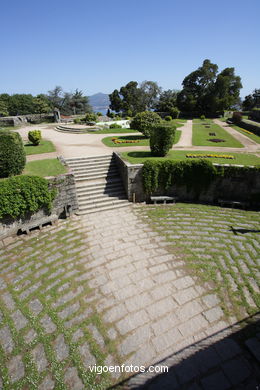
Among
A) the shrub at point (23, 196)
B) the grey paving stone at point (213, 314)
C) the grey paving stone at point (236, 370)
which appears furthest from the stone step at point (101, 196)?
the grey paving stone at point (236, 370)

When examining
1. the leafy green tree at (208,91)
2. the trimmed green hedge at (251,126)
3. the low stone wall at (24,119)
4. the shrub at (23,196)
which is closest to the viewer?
the shrub at (23,196)

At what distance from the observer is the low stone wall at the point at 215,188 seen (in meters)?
10.3

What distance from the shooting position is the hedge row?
34.1 feet

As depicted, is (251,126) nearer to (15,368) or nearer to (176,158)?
(176,158)

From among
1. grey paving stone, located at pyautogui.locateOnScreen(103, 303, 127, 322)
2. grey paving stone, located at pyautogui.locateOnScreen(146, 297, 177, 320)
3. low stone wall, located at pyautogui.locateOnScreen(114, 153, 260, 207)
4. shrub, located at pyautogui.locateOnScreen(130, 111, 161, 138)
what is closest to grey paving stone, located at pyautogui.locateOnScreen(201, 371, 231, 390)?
grey paving stone, located at pyautogui.locateOnScreen(146, 297, 177, 320)

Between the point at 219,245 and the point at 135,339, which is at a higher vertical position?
the point at 219,245

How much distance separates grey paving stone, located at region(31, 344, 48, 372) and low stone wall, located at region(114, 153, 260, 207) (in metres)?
7.50

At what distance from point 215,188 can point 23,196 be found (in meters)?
9.52

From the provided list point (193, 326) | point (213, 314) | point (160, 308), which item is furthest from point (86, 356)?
point (213, 314)

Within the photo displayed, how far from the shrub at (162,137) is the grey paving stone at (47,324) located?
33.1 ft

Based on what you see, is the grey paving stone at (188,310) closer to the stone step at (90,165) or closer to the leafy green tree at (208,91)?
the stone step at (90,165)

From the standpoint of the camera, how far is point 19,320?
16.6 feet

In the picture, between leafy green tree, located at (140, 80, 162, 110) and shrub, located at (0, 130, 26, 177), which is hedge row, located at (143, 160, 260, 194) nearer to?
shrub, located at (0, 130, 26, 177)

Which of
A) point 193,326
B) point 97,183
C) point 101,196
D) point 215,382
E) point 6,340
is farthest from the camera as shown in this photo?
point 97,183
